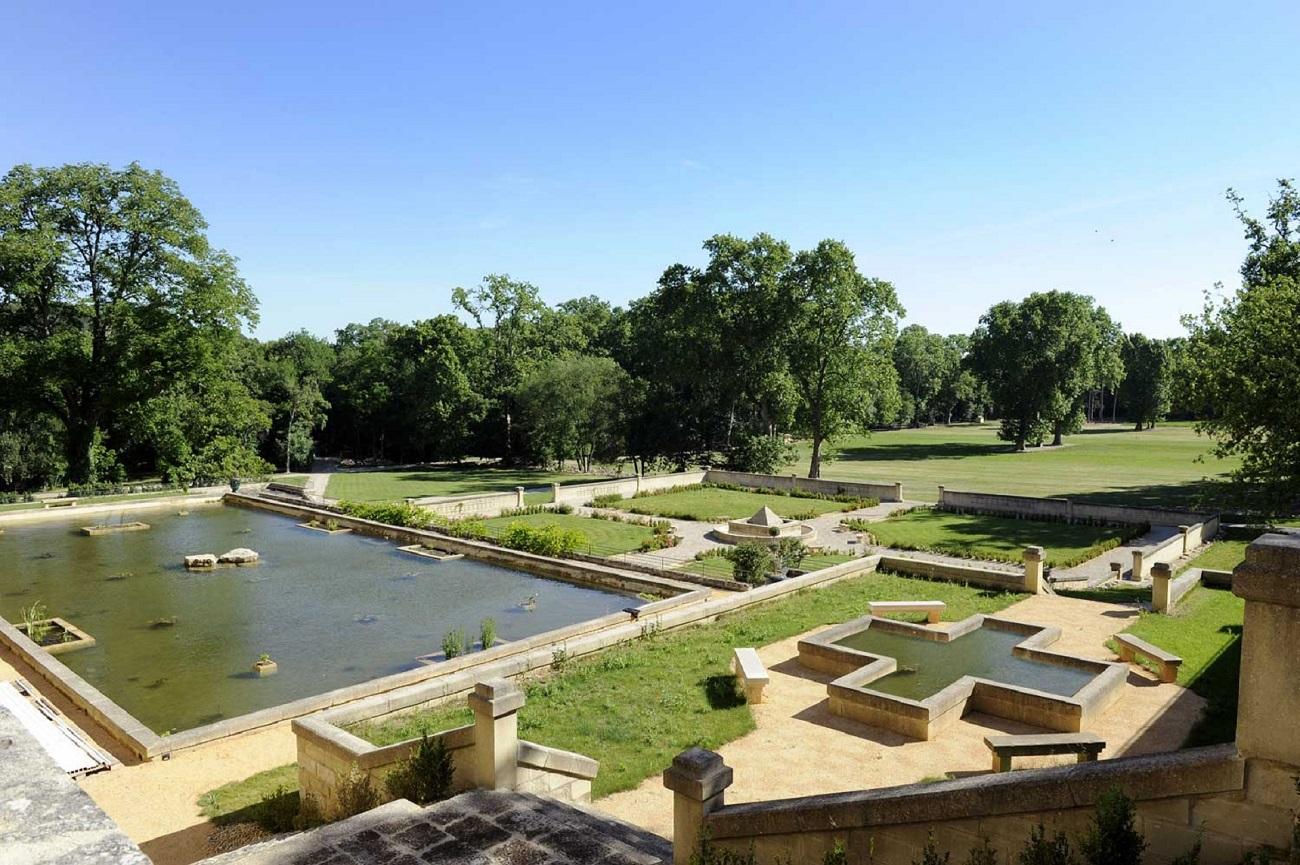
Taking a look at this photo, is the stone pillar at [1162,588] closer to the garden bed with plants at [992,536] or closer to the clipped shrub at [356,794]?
the garden bed with plants at [992,536]

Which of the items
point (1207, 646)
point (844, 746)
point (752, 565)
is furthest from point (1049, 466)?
point (844, 746)

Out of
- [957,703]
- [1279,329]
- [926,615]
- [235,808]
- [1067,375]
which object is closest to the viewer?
[235,808]

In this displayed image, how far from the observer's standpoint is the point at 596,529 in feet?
93.9

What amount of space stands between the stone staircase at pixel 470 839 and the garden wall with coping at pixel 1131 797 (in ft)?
2.99

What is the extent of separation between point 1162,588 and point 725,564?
35.1 ft

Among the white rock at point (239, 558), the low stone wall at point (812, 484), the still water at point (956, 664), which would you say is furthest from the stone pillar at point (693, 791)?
the low stone wall at point (812, 484)

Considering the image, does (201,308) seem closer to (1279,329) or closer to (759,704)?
(759,704)

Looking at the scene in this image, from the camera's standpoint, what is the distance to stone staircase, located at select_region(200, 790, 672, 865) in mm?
5769

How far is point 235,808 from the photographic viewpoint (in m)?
8.84

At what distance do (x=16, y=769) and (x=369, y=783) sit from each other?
6270 millimetres

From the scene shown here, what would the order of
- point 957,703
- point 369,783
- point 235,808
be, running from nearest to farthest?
point 369,783 → point 235,808 → point 957,703

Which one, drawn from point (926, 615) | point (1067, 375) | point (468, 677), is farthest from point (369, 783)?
point (1067, 375)

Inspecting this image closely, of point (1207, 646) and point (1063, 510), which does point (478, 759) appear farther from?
point (1063, 510)

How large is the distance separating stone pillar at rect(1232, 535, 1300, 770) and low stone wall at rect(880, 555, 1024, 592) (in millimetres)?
15101
